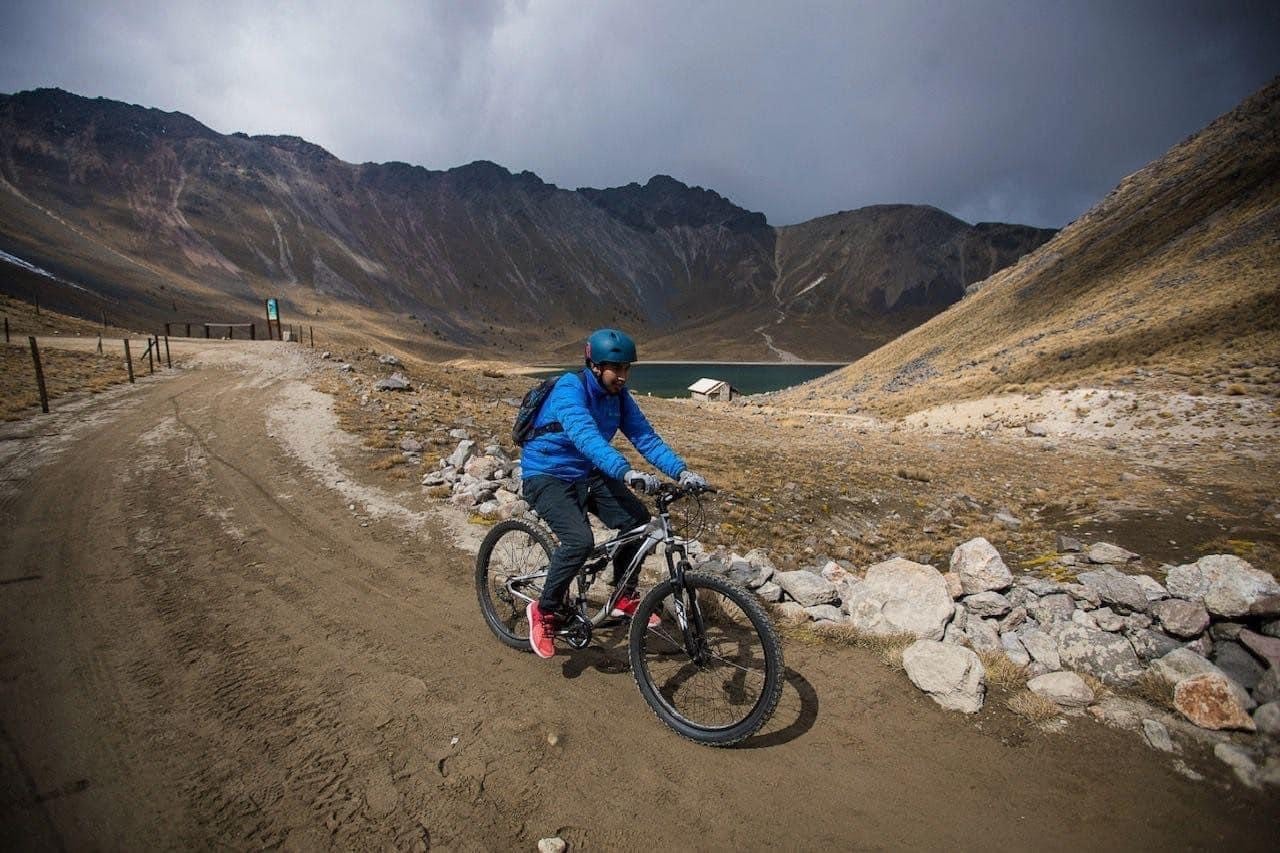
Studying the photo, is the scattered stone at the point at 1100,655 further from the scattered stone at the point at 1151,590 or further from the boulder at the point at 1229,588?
the scattered stone at the point at 1151,590

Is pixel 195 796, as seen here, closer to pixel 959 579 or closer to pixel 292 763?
pixel 292 763

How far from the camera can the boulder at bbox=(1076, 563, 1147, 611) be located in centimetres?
577

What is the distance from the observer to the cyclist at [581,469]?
4883 mm

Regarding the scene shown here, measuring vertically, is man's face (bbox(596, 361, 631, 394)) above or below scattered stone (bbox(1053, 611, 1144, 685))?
above

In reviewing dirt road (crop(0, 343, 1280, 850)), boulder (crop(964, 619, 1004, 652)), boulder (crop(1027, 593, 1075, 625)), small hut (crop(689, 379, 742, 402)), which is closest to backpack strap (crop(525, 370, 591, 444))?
dirt road (crop(0, 343, 1280, 850))

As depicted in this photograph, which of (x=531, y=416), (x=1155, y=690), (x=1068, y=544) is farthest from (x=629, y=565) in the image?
(x=1068, y=544)

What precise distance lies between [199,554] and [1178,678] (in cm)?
1081

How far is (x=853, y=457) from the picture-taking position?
868 inches

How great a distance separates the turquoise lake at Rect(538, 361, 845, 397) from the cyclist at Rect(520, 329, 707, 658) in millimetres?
86300

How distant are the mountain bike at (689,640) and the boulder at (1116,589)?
14.2 feet

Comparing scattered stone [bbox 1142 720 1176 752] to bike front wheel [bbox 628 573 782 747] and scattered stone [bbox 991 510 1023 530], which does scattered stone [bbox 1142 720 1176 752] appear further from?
scattered stone [bbox 991 510 1023 530]

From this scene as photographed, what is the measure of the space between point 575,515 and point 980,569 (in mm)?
5471

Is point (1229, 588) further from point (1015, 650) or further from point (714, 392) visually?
point (714, 392)

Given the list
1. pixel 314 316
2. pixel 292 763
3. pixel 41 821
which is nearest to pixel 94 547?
pixel 41 821
